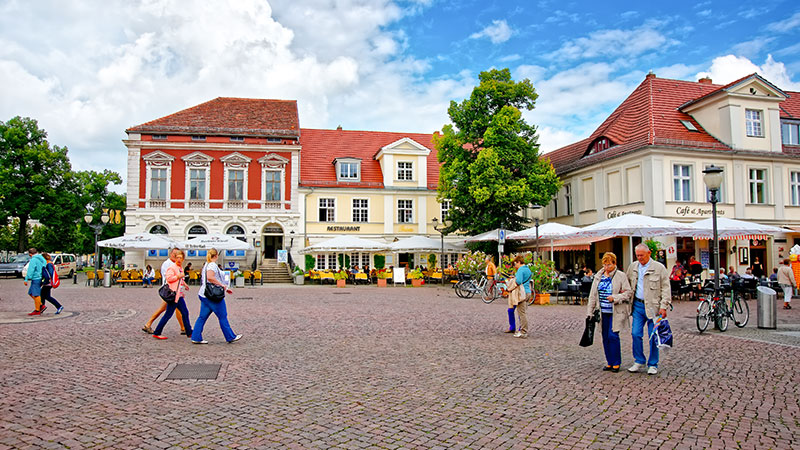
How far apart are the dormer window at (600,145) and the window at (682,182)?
4.04 metres

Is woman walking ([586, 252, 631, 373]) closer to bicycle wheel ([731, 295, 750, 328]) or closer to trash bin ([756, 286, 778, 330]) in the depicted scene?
trash bin ([756, 286, 778, 330])

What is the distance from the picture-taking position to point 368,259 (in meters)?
39.5

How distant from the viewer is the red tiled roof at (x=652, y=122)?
97.0 feet

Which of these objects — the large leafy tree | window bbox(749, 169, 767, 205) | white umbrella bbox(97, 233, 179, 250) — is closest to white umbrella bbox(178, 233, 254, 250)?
white umbrella bbox(97, 233, 179, 250)

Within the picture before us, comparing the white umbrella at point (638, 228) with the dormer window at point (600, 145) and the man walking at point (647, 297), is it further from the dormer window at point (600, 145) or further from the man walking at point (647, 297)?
the man walking at point (647, 297)

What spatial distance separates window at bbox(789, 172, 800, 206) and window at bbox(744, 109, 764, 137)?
2.97 meters

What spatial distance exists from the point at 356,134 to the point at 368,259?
11.0 m

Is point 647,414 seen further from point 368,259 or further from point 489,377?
point 368,259

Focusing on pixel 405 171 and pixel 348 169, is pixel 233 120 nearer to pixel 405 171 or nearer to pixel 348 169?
pixel 348 169

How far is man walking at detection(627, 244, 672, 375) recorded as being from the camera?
7844 mm

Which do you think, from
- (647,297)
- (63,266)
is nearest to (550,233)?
(647,297)

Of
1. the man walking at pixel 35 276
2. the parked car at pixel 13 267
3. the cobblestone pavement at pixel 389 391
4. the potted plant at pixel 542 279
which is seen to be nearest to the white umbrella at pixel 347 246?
the potted plant at pixel 542 279

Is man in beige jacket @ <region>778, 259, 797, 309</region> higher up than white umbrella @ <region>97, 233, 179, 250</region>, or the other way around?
white umbrella @ <region>97, 233, 179, 250</region>

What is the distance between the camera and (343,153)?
140ft
